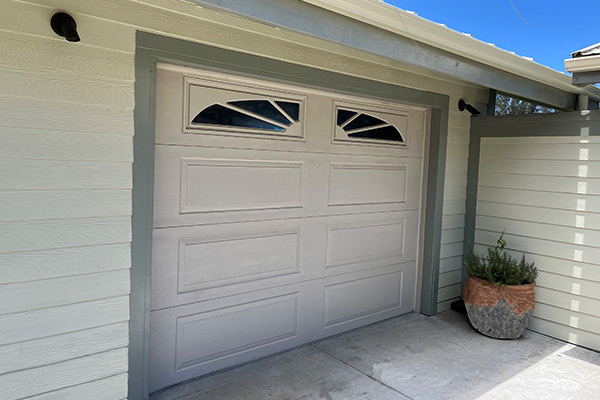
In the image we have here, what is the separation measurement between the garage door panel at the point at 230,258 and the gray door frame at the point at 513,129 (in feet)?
5.52

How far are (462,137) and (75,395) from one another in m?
3.62

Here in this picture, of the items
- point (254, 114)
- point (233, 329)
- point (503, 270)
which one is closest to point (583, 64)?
point (503, 270)

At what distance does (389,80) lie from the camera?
346cm

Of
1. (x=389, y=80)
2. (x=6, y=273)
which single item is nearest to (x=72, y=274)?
(x=6, y=273)

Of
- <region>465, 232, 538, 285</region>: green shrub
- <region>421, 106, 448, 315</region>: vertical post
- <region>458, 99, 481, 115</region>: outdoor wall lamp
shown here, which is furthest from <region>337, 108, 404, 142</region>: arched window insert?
<region>465, 232, 538, 285</region>: green shrub

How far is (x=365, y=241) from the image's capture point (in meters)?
3.71

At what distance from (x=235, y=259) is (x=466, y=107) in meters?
2.62

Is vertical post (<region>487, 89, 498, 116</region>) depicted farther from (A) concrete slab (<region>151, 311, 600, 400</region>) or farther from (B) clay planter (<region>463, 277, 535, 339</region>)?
(A) concrete slab (<region>151, 311, 600, 400</region>)

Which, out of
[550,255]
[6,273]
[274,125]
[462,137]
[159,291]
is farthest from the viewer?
[462,137]

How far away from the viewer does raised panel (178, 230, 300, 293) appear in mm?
2711

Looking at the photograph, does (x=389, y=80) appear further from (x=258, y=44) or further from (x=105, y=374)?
(x=105, y=374)

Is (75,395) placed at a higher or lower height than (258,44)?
lower

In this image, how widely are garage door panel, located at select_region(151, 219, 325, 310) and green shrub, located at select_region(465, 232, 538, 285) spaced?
1373 millimetres

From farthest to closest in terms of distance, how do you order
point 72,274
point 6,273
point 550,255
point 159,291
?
point 550,255 < point 159,291 < point 72,274 < point 6,273
